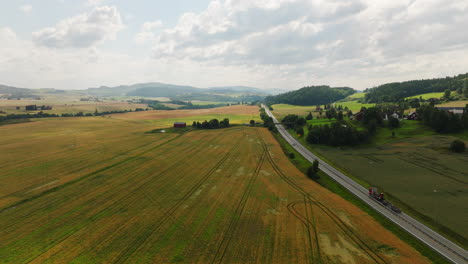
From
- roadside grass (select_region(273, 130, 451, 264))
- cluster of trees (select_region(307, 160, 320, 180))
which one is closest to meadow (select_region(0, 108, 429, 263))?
roadside grass (select_region(273, 130, 451, 264))

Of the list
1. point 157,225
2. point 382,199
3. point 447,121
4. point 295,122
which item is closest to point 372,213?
point 382,199

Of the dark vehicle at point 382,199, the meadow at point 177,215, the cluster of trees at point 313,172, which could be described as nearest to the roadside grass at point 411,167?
the dark vehicle at point 382,199

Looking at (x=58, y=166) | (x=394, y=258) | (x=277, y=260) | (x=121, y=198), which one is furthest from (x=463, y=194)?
(x=58, y=166)

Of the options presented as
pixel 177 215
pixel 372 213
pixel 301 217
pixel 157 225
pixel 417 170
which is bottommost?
pixel 372 213

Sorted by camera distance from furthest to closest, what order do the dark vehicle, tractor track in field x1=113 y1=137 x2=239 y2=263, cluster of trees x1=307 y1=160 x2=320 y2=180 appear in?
cluster of trees x1=307 y1=160 x2=320 y2=180 < the dark vehicle < tractor track in field x1=113 y1=137 x2=239 y2=263

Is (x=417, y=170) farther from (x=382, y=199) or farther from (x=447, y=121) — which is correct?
(x=447, y=121)

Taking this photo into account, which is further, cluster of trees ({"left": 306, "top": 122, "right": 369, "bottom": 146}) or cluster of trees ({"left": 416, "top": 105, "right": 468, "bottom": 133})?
cluster of trees ({"left": 416, "top": 105, "right": 468, "bottom": 133})

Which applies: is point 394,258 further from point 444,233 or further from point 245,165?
point 245,165

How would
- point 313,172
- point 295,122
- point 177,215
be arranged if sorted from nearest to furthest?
1. point 177,215
2. point 313,172
3. point 295,122

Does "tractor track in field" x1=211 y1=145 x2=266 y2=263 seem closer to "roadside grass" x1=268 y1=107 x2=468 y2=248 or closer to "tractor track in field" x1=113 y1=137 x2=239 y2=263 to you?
"tractor track in field" x1=113 y1=137 x2=239 y2=263
